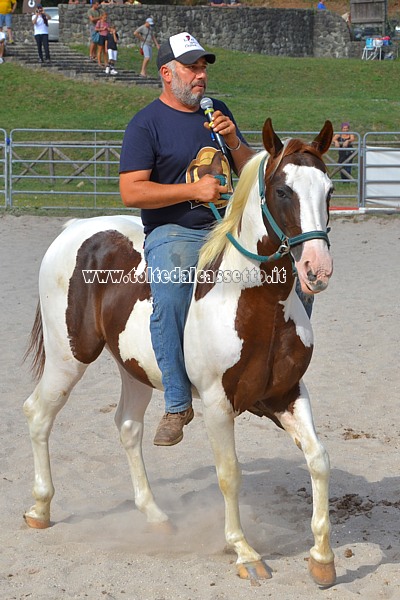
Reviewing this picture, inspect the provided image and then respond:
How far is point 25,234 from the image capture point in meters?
14.0

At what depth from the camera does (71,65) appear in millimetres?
28016

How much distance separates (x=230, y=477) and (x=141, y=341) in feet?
2.67

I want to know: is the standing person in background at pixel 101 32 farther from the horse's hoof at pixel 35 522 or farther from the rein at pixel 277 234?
the rein at pixel 277 234

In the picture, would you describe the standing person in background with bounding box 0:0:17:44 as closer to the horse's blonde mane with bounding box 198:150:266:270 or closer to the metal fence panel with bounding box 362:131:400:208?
the metal fence panel with bounding box 362:131:400:208

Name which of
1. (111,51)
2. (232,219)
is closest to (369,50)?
(111,51)

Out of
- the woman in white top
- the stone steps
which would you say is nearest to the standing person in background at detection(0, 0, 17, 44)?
the stone steps

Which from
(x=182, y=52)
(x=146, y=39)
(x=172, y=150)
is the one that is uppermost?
(x=146, y=39)

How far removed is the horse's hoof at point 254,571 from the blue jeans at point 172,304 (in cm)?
78

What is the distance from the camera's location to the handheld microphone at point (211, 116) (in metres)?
4.46

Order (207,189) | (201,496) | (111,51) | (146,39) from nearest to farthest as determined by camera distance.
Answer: (207,189)
(201,496)
(111,51)
(146,39)

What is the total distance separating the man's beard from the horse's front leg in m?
1.45

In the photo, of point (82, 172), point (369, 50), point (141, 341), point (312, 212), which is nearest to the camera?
point (312, 212)

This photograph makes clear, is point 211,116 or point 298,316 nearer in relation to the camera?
point 298,316

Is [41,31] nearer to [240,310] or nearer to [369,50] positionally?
[369,50]
